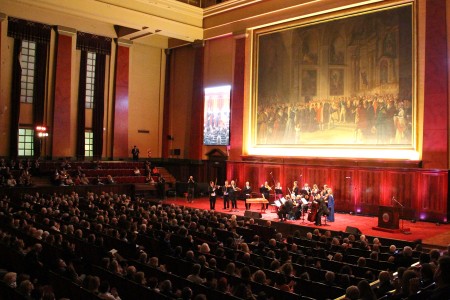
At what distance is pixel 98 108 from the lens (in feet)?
81.1

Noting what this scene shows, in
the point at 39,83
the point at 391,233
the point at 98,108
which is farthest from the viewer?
the point at 98,108

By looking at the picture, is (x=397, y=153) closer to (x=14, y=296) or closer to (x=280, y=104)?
(x=280, y=104)

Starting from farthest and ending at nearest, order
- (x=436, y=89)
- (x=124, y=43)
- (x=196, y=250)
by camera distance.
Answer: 1. (x=124, y=43)
2. (x=436, y=89)
3. (x=196, y=250)

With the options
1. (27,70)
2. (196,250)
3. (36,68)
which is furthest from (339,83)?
(27,70)

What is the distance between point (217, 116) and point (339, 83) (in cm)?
775

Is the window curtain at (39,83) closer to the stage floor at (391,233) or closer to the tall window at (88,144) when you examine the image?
the tall window at (88,144)

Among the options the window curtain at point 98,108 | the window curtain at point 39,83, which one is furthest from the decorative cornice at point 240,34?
the window curtain at point 39,83

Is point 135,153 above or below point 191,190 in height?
above

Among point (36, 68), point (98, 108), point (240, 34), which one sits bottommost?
point (98, 108)

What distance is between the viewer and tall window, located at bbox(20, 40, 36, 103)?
22328mm

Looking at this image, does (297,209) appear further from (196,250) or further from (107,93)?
(107,93)

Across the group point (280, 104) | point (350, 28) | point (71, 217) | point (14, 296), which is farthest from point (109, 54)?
point (14, 296)

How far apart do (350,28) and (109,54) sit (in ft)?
47.0

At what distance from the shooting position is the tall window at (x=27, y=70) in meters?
22.3
